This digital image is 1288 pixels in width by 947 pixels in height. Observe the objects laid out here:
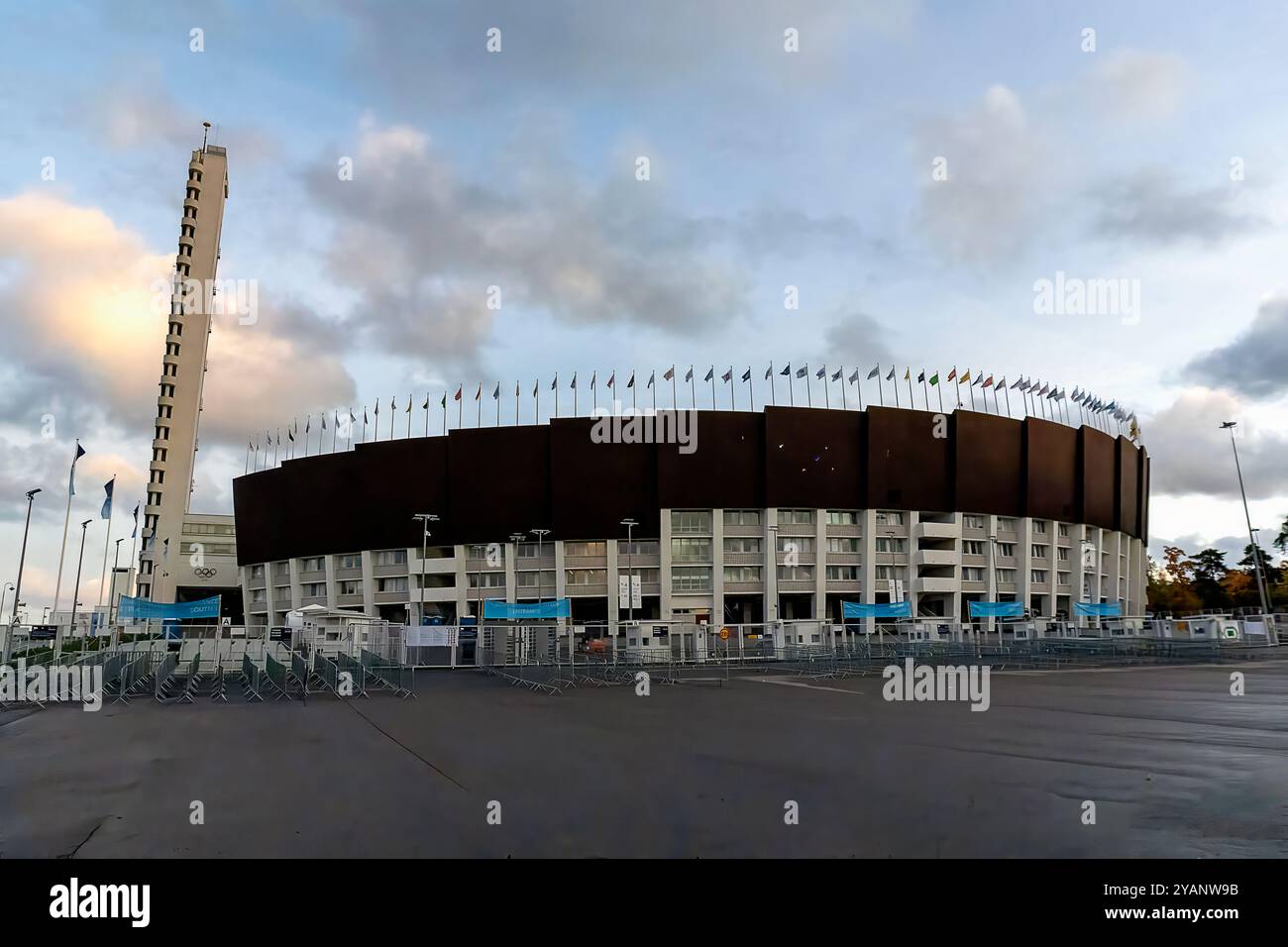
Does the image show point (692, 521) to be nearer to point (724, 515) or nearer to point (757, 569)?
point (724, 515)

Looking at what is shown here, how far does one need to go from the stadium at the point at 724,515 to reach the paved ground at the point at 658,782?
65.0 m

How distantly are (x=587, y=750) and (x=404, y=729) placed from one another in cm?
627

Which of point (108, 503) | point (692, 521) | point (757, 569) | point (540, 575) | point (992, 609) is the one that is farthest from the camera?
point (692, 521)

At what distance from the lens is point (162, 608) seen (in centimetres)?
6700

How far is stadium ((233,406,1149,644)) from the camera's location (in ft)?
290

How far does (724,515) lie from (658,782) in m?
78.0

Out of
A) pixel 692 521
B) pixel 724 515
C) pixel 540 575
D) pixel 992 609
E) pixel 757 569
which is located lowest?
pixel 992 609

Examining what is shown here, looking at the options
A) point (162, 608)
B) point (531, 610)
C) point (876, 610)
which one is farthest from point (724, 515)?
point (162, 608)

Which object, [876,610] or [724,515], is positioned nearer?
[876,610]

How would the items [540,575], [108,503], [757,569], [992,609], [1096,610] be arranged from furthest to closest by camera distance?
[757,569] < [540,575] < [1096,610] < [992,609] < [108,503]

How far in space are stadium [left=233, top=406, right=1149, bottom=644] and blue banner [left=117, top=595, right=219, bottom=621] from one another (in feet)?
72.3

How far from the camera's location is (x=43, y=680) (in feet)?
102

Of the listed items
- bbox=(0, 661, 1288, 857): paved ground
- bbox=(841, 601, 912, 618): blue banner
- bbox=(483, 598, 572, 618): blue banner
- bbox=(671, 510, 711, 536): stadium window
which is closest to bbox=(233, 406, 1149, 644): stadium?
bbox=(671, 510, 711, 536): stadium window
